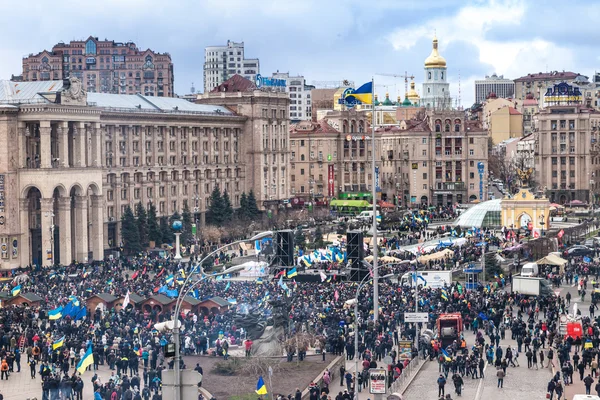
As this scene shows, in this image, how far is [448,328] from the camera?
5344 cm

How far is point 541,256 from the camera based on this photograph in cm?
8600

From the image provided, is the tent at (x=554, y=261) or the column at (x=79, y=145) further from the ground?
the column at (x=79, y=145)

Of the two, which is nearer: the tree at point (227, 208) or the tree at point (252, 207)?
the tree at point (227, 208)

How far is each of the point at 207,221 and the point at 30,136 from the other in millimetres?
28662

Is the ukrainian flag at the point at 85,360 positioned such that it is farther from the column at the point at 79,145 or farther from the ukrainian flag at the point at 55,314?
the column at the point at 79,145

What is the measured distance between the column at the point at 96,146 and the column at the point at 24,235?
7.21 m

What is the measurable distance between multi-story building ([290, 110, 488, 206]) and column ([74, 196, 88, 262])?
53.2 m

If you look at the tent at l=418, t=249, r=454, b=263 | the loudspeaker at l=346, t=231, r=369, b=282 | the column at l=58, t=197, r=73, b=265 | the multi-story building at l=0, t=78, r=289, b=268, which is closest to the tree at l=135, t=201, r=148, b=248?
the multi-story building at l=0, t=78, r=289, b=268

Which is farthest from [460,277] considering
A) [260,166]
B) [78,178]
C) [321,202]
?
[321,202]

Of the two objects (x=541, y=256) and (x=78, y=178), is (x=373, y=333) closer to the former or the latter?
(x=541, y=256)

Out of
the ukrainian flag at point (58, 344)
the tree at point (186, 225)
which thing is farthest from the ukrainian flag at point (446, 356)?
the tree at point (186, 225)

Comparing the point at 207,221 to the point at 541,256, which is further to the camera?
the point at 207,221

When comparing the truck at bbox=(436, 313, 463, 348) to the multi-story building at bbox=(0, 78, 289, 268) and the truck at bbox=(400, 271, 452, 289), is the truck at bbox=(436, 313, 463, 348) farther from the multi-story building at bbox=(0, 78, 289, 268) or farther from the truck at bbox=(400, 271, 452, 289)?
the multi-story building at bbox=(0, 78, 289, 268)

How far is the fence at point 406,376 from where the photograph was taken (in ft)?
148
